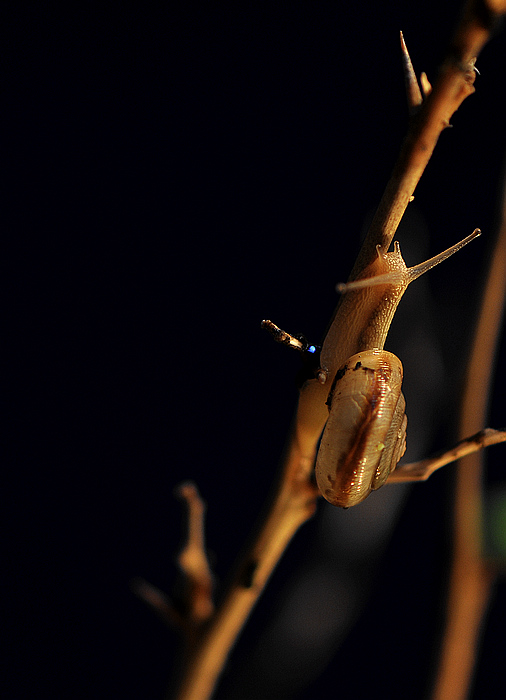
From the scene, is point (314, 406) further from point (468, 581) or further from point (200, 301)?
point (200, 301)

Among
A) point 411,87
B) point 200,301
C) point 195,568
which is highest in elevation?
point 200,301

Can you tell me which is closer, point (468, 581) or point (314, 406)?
point (314, 406)

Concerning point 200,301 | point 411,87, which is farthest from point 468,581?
point 200,301

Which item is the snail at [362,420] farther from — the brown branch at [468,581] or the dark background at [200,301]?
the dark background at [200,301]

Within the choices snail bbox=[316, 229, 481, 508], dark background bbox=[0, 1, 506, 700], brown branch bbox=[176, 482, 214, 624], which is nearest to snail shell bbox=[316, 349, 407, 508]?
snail bbox=[316, 229, 481, 508]

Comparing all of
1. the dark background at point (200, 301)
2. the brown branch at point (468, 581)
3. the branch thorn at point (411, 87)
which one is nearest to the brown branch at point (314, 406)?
the branch thorn at point (411, 87)

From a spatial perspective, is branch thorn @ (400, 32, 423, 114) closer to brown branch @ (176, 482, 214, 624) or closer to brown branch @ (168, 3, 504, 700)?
brown branch @ (168, 3, 504, 700)

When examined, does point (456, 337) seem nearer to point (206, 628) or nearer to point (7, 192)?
point (206, 628)

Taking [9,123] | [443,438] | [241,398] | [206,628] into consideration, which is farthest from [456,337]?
[9,123]
